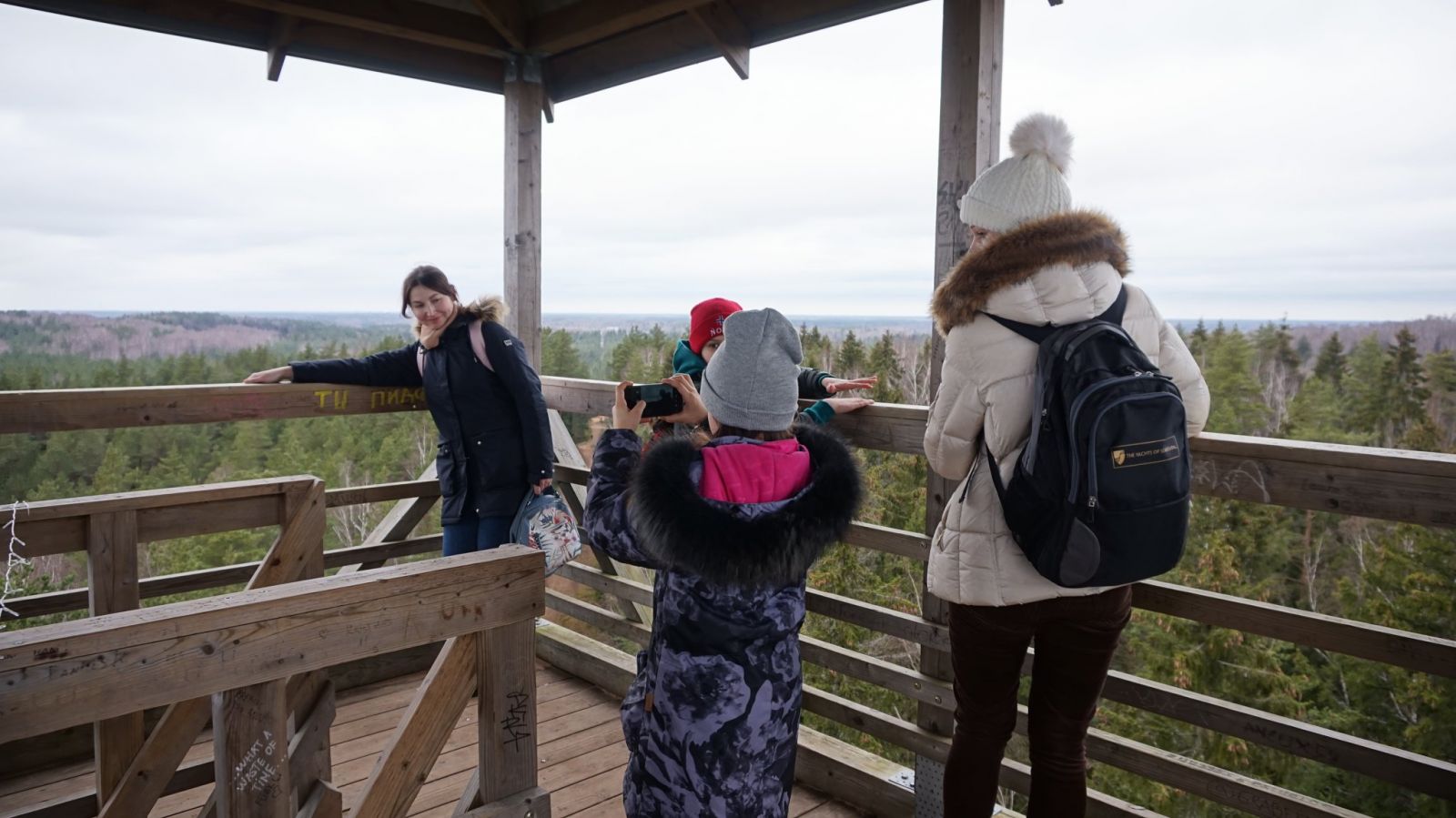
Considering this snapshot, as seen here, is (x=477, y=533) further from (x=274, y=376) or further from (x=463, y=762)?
(x=274, y=376)

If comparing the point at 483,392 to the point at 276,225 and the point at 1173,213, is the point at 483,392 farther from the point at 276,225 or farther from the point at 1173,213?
the point at 276,225

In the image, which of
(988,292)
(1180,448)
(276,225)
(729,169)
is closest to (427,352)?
(988,292)

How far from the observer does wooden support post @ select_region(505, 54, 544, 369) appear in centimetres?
361

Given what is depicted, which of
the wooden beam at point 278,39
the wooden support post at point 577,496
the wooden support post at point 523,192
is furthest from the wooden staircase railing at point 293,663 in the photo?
the wooden beam at point 278,39

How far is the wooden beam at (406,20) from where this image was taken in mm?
3037

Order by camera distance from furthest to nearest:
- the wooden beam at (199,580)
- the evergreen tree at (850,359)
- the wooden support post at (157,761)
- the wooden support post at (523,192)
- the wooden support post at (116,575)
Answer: the evergreen tree at (850,359)
the wooden support post at (523,192)
the wooden beam at (199,580)
the wooden support post at (116,575)
the wooden support post at (157,761)

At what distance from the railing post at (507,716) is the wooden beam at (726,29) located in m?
2.29

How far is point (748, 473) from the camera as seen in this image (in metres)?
1.42

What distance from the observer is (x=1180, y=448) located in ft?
Answer: 4.44

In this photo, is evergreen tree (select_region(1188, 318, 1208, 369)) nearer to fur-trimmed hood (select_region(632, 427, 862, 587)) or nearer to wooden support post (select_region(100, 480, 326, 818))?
fur-trimmed hood (select_region(632, 427, 862, 587))

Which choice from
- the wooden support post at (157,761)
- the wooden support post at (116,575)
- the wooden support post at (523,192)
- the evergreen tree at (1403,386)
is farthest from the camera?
the evergreen tree at (1403,386)

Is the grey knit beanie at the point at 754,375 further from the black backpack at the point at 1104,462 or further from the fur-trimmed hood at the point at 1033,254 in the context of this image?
the black backpack at the point at 1104,462

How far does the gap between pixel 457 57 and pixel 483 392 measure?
67.0 inches

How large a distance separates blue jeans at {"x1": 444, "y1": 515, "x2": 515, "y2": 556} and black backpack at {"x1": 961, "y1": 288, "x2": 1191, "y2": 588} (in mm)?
1950
